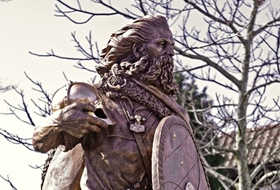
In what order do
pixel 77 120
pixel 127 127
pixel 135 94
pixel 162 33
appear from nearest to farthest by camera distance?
1. pixel 77 120
2. pixel 127 127
3. pixel 135 94
4. pixel 162 33

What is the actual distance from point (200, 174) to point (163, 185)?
40cm

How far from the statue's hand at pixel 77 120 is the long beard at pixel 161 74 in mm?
398

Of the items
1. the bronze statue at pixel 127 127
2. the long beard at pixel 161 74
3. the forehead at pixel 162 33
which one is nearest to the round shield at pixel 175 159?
the bronze statue at pixel 127 127

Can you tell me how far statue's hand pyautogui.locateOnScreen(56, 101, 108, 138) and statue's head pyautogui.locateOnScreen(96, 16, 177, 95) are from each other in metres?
0.36

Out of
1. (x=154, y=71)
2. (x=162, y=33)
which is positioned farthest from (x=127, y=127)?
(x=162, y=33)

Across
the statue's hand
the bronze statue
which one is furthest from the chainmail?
the statue's hand

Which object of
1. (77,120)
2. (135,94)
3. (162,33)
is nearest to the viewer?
(77,120)

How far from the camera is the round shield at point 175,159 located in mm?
3152

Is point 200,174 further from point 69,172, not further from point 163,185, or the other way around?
point 69,172

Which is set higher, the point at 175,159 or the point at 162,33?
the point at 162,33

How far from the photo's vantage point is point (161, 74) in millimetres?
3537

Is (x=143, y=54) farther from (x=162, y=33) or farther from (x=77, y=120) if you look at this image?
(x=77, y=120)

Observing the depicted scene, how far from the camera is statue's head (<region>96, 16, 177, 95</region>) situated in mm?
3508

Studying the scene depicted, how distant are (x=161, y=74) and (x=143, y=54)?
13 centimetres
